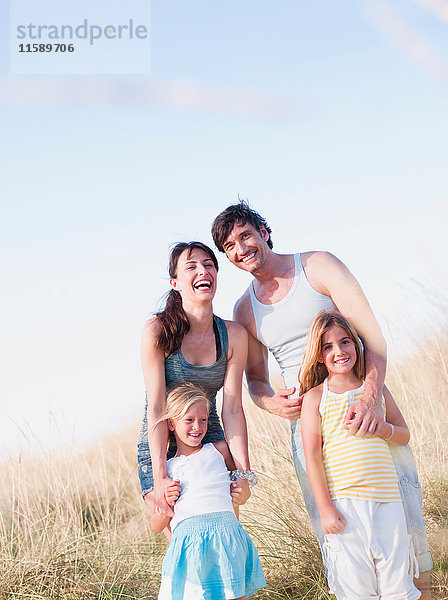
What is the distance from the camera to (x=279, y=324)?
302 centimetres

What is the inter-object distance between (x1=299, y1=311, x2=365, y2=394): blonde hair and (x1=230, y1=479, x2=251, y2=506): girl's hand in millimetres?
538

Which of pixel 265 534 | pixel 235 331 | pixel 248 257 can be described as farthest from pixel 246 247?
pixel 265 534

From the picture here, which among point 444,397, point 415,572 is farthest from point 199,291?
point 444,397

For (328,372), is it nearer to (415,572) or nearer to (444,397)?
(415,572)

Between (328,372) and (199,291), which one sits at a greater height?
(199,291)

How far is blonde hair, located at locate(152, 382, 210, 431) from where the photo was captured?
2777mm

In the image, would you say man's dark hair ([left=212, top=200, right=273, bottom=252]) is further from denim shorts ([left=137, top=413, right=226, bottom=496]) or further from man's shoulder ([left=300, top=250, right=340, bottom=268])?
denim shorts ([left=137, top=413, right=226, bottom=496])

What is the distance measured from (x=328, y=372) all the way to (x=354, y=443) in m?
0.37

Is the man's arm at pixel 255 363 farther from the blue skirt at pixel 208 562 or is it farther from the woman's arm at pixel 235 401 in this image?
the blue skirt at pixel 208 562

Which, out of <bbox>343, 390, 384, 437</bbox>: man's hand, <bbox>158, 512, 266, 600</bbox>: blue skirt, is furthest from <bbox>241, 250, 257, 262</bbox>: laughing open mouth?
<bbox>158, 512, 266, 600</bbox>: blue skirt

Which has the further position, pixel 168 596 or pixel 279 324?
pixel 279 324

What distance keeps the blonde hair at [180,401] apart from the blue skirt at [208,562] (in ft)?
1.51

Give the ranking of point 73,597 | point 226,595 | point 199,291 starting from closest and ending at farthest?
point 226,595 < point 199,291 < point 73,597

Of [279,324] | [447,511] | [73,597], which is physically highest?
[279,324]
